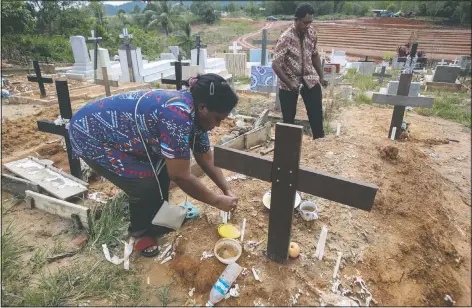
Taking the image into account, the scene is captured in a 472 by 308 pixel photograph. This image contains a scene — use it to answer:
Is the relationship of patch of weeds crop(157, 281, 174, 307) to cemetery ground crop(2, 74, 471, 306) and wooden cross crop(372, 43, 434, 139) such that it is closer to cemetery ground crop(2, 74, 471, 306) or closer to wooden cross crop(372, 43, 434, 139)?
cemetery ground crop(2, 74, 471, 306)

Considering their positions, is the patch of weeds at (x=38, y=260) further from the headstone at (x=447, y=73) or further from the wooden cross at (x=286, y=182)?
the headstone at (x=447, y=73)

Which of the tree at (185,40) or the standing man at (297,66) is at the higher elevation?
the standing man at (297,66)

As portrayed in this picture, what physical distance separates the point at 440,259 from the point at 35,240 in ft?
10.5

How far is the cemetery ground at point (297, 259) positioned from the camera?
1.89 meters

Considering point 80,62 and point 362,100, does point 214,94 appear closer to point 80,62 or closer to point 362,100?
point 362,100

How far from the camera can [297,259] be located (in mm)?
2072

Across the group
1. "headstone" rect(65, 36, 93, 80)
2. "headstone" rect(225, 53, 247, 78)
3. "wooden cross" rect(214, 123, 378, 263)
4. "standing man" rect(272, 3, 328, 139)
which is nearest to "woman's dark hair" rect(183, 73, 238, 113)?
"wooden cross" rect(214, 123, 378, 263)

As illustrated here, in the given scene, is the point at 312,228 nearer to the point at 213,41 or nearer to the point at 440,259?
the point at 440,259

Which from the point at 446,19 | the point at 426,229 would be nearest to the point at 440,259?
the point at 426,229

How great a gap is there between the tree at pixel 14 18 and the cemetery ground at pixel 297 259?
49.7 ft

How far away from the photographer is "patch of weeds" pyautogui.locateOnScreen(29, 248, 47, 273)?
7.18 feet

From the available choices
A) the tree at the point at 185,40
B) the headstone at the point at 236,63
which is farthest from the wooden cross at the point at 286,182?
the tree at the point at 185,40

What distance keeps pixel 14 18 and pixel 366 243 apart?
18.2m

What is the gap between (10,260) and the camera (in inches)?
85.7
